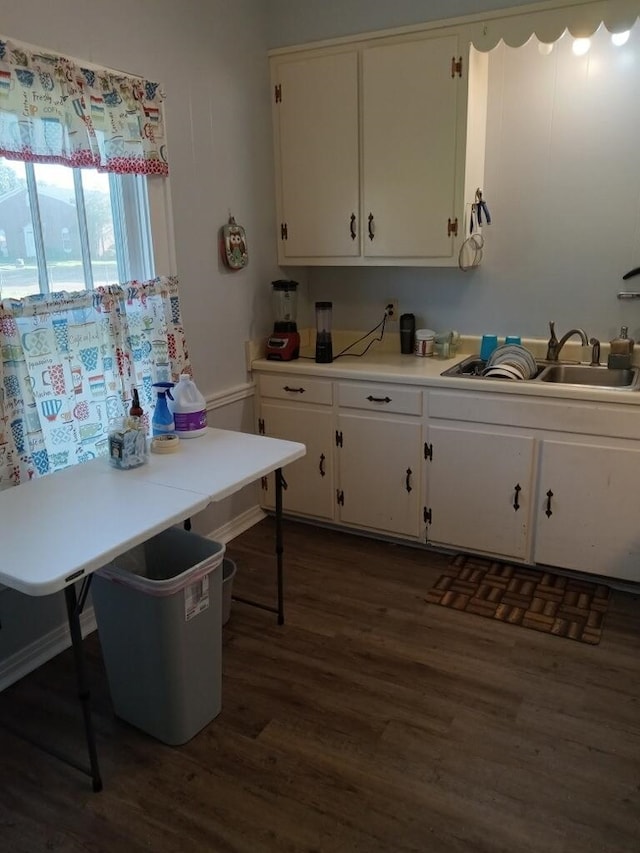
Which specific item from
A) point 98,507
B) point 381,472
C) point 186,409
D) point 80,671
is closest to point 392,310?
point 381,472

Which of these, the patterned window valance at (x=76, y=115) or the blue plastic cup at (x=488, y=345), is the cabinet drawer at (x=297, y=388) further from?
the patterned window valance at (x=76, y=115)

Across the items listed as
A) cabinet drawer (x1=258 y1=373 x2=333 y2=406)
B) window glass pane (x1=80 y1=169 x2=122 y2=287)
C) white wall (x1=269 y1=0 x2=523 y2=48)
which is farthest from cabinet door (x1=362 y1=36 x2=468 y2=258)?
window glass pane (x1=80 y1=169 x2=122 y2=287)

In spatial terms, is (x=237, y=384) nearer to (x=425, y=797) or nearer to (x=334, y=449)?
(x=334, y=449)

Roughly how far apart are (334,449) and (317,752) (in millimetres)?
1596

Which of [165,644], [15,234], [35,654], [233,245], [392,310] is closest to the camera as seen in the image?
[165,644]

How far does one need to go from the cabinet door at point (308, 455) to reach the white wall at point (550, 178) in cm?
95

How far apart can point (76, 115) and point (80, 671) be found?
5.83 ft

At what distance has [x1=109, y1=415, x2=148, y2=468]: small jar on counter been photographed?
2256 millimetres

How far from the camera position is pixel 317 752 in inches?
80.8

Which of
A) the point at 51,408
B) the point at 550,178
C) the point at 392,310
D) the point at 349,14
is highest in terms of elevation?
the point at 349,14

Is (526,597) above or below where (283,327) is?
below

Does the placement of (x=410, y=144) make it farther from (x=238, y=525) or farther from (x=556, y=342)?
(x=238, y=525)

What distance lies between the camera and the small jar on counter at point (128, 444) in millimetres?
2256

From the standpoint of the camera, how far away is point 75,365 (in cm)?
241
